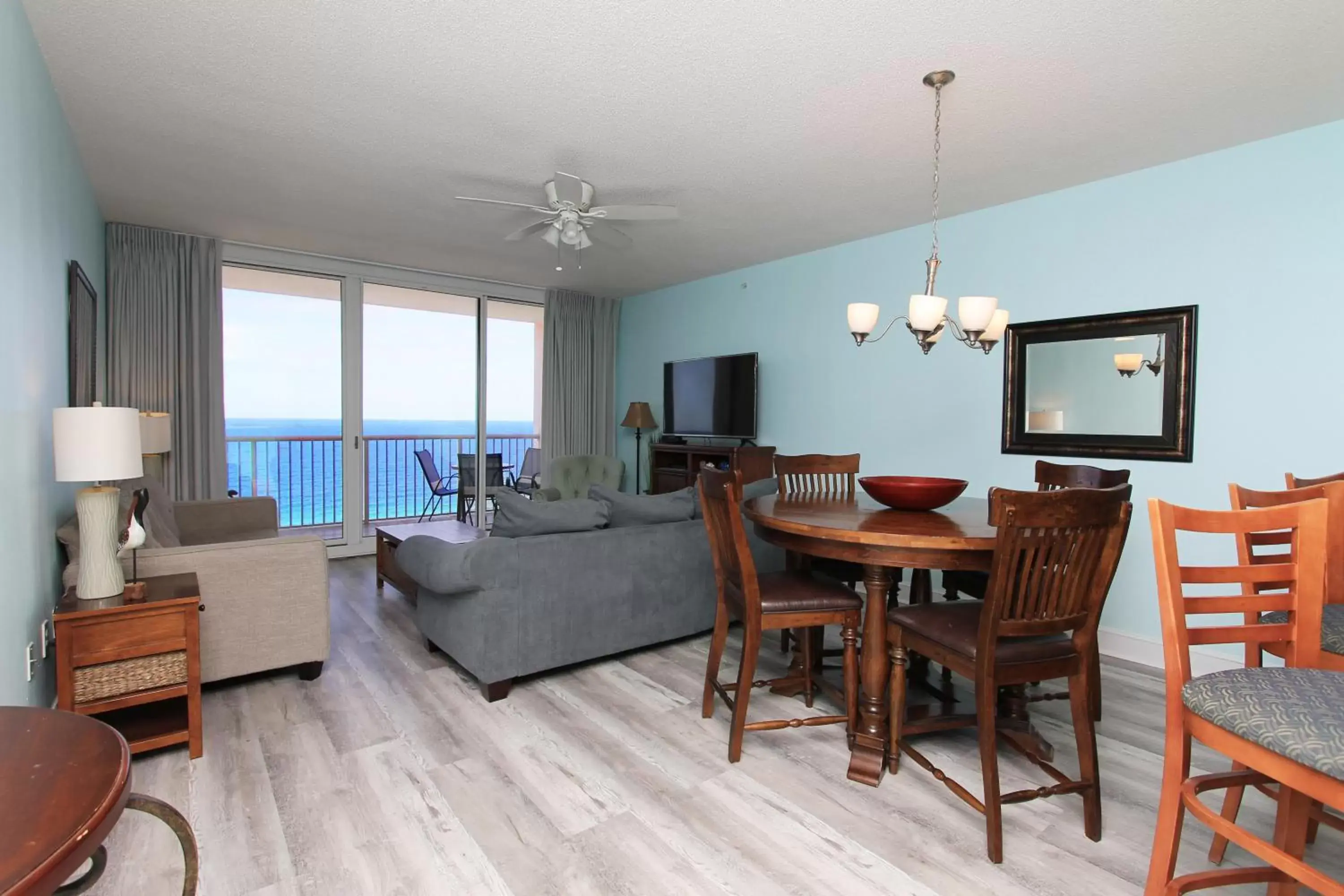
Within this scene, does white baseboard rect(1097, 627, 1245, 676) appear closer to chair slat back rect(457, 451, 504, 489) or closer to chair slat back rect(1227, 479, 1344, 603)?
chair slat back rect(1227, 479, 1344, 603)

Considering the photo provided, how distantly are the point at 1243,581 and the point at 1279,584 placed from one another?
2.01 ft

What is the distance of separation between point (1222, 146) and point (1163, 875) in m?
3.12

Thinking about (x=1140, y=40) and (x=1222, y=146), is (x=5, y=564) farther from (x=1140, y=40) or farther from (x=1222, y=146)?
(x=1222, y=146)

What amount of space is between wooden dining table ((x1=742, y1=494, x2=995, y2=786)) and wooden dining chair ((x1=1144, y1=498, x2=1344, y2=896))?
0.53 meters

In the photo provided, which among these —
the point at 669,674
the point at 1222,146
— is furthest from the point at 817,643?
the point at 1222,146

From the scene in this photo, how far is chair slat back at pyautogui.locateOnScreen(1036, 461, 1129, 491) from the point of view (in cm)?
251

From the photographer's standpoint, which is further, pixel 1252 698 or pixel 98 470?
pixel 98 470

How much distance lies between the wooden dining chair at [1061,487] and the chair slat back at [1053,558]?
547mm

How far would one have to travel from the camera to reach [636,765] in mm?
2182

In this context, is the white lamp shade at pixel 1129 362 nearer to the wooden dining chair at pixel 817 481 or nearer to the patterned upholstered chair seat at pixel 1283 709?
the wooden dining chair at pixel 817 481

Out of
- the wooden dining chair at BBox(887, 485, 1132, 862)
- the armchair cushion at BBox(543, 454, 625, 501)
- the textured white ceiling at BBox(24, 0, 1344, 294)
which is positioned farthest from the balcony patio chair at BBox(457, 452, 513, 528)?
the wooden dining chair at BBox(887, 485, 1132, 862)

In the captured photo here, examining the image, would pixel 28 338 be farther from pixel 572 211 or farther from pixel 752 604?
pixel 752 604

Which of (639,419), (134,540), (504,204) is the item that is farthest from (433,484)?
(134,540)

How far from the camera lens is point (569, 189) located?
327 centimetres
